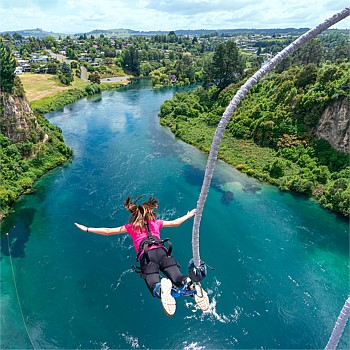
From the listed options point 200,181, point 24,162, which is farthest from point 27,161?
point 200,181

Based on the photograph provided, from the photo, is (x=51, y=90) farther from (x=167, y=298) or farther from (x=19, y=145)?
(x=167, y=298)

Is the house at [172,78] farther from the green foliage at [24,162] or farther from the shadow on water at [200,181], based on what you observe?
the shadow on water at [200,181]

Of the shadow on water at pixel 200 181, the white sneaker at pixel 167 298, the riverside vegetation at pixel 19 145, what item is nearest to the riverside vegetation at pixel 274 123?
the riverside vegetation at pixel 19 145

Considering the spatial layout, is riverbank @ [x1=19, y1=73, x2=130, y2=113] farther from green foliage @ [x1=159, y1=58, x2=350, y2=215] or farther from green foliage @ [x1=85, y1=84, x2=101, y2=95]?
green foliage @ [x1=159, y1=58, x2=350, y2=215]

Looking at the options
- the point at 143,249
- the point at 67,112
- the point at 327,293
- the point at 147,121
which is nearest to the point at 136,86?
the point at 67,112

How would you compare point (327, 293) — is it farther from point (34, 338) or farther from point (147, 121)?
point (147, 121)
